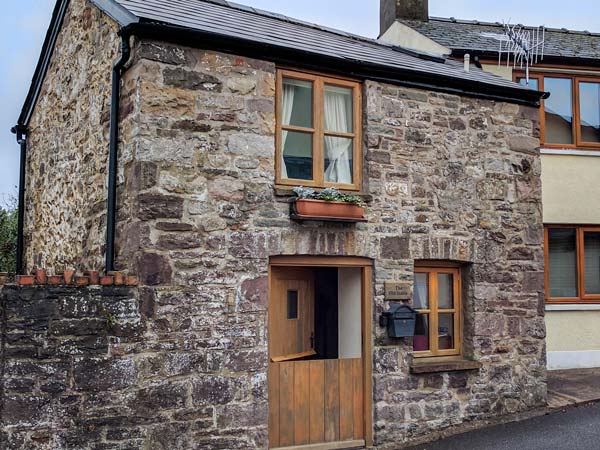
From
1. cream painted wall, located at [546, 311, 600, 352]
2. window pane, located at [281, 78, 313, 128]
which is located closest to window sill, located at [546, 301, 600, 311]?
cream painted wall, located at [546, 311, 600, 352]

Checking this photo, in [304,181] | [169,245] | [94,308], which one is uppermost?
[304,181]

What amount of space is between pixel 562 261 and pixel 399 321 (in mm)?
5446

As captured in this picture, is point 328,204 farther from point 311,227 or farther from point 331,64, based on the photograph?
point 331,64

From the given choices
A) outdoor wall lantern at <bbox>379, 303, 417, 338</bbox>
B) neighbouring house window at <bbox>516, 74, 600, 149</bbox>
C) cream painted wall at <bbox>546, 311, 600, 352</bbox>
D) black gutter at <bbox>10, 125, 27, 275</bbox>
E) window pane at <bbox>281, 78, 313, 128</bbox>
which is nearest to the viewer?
window pane at <bbox>281, 78, 313, 128</bbox>

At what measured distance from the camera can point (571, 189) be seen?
12.0 meters

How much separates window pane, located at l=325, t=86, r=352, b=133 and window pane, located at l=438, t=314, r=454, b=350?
8.73ft

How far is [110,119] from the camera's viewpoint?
7.31m

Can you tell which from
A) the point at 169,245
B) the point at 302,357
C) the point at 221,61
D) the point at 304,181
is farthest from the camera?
the point at 302,357

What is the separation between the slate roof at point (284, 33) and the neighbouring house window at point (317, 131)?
15.3 inches

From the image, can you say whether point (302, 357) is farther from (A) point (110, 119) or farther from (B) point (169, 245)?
(A) point (110, 119)

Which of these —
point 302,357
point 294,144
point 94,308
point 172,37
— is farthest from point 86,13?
point 302,357

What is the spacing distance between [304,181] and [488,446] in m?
3.51

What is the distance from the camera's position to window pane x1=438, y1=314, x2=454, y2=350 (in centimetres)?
869

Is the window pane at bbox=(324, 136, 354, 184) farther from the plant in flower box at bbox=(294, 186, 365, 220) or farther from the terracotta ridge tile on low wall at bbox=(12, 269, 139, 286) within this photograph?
the terracotta ridge tile on low wall at bbox=(12, 269, 139, 286)
